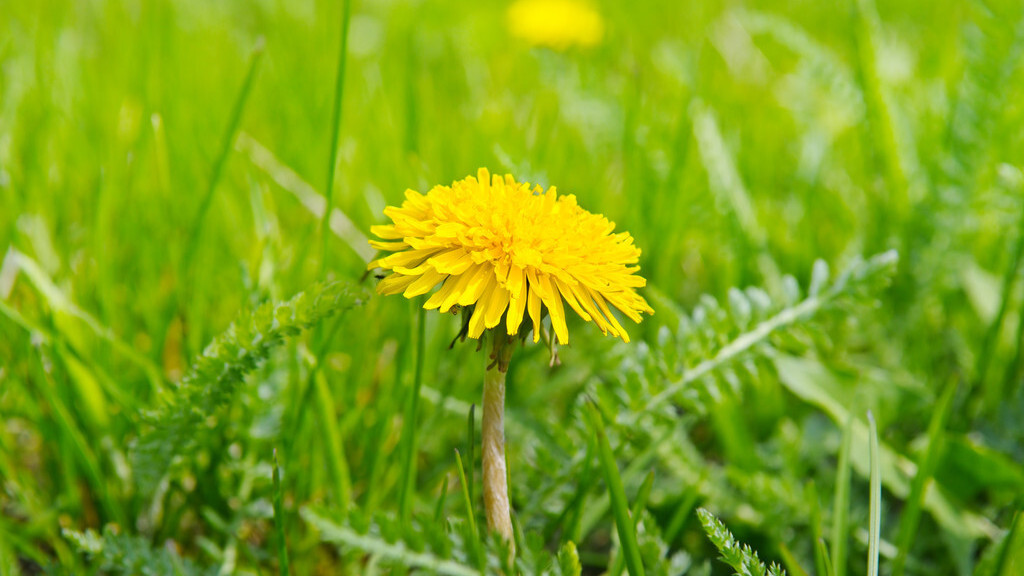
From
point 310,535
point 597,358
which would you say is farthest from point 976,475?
point 310,535

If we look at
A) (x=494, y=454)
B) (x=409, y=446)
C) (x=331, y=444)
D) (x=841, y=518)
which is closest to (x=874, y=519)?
(x=841, y=518)

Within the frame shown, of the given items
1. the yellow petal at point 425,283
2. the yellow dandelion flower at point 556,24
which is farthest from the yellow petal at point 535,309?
the yellow dandelion flower at point 556,24

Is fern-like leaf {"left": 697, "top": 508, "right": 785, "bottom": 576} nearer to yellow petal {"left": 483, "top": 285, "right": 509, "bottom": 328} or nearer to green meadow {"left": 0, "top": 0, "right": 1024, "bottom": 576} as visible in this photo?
green meadow {"left": 0, "top": 0, "right": 1024, "bottom": 576}

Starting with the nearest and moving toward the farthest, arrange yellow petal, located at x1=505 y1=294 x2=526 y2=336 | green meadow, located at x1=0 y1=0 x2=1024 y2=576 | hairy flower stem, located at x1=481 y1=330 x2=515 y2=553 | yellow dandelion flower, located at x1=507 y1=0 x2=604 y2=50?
yellow petal, located at x1=505 y1=294 x2=526 y2=336 → hairy flower stem, located at x1=481 y1=330 x2=515 y2=553 → green meadow, located at x1=0 y1=0 x2=1024 y2=576 → yellow dandelion flower, located at x1=507 y1=0 x2=604 y2=50

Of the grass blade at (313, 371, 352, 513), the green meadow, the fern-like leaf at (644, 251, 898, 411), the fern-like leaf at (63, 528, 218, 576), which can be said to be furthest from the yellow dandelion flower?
the fern-like leaf at (63, 528, 218, 576)

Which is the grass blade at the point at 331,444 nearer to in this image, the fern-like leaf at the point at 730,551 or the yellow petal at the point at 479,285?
the yellow petal at the point at 479,285

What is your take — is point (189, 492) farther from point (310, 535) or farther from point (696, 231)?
point (696, 231)
